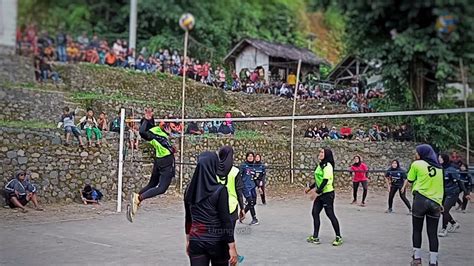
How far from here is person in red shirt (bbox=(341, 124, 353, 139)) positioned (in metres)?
4.71

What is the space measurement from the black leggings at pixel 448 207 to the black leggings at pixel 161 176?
2.08 m

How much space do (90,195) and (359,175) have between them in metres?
2.77

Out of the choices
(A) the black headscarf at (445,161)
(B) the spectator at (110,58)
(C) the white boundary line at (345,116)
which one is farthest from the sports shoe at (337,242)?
(B) the spectator at (110,58)

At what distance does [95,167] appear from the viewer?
643 cm

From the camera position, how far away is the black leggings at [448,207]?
445cm

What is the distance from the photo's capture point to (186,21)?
4.18m

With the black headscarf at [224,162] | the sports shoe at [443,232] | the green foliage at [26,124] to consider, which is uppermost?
the green foliage at [26,124]

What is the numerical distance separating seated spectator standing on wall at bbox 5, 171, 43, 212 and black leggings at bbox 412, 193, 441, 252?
3675 millimetres

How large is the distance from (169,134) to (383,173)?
68.5 inches

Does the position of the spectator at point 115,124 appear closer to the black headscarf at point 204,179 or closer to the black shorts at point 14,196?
the black shorts at point 14,196

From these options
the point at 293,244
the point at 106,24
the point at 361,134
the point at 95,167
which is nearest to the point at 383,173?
the point at 361,134

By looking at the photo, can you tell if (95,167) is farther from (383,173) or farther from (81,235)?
(383,173)

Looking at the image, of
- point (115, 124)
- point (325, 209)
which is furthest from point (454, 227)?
point (115, 124)

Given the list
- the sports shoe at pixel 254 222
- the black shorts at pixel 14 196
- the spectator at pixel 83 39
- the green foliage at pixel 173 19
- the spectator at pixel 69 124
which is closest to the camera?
the green foliage at pixel 173 19
